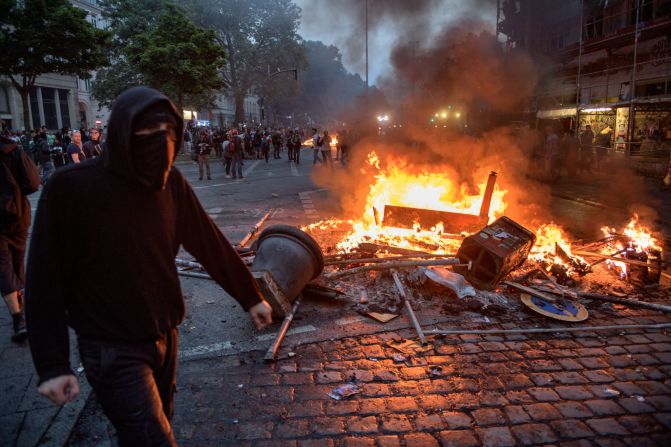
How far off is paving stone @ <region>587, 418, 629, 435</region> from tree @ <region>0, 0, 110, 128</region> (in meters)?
26.4

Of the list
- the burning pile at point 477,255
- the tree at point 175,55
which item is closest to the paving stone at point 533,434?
the burning pile at point 477,255

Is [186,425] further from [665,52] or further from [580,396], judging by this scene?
[665,52]

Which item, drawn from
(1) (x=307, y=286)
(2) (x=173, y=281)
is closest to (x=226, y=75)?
(1) (x=307, y=286)

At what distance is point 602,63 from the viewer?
22.7 meters

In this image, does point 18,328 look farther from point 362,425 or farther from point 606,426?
point 606,426

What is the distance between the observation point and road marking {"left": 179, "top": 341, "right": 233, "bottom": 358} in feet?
13.7

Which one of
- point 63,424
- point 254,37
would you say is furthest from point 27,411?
point 254,37

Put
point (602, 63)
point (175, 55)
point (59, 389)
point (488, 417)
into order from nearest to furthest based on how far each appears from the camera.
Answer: point (59, 389), point (488, 417), point (602, 63), point (175, 55)

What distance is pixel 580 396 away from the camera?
3455mm

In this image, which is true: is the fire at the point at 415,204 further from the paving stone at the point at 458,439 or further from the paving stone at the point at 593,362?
the paving stone at the point at 458,439

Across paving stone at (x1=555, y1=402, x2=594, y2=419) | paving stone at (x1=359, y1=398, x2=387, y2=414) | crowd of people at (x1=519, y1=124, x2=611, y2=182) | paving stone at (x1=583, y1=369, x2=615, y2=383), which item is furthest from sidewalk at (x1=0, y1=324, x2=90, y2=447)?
crowd of people at (x1=519, y1=124, x2=611, y2=182)

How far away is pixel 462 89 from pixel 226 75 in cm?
2877

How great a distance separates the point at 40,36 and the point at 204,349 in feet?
80.2

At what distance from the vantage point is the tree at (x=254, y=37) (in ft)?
127
